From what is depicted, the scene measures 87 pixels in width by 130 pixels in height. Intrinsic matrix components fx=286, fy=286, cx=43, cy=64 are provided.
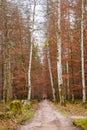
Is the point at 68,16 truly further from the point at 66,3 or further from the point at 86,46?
the point at 86,46

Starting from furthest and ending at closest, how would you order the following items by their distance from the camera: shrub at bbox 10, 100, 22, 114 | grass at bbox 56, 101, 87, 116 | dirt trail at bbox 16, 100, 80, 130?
grass at bbox 56, 101, 87, 116, shrub at bbox 10, 100, 22, 114, dirt trail at bbox 16, 100, 80, 130

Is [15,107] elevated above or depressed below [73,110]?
above

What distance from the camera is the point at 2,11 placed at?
2366 centimetres

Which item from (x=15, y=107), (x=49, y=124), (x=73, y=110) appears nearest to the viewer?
(x=49, y=124)

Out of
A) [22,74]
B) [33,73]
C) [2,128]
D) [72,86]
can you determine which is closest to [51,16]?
[72,86]

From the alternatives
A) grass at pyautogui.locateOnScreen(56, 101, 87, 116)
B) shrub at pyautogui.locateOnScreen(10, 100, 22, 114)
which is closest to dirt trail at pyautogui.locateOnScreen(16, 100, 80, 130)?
shrub at pyautogui.locateOnScreen(10, 100, 22, 114)

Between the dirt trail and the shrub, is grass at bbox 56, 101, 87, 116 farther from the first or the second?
the shrub

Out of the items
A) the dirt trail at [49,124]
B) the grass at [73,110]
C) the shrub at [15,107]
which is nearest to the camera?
the dirt trail at [49,124]

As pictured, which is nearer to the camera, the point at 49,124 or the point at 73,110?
the point at 49,124

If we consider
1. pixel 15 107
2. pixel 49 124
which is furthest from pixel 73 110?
pixel 49 124

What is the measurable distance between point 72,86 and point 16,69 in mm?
13350

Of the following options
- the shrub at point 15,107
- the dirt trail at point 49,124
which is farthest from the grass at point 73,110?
the shrub at point 15,107

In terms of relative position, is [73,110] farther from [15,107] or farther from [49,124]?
[49,124]

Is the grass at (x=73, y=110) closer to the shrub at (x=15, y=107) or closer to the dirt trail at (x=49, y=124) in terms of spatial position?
the dirt trail at (x=49, y=124)
